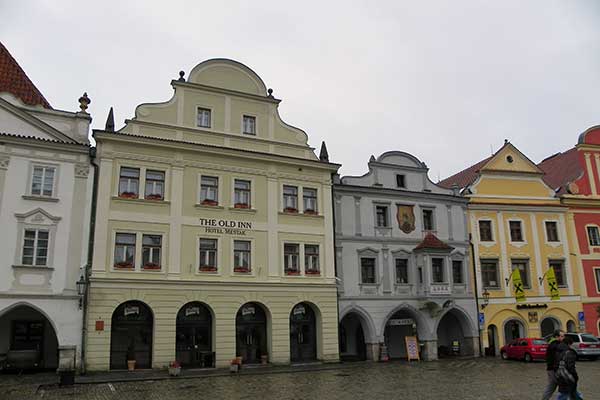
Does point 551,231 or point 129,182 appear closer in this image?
point 129,182

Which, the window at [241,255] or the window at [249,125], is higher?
the window at [249,125]

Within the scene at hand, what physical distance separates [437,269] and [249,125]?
13.4 metres

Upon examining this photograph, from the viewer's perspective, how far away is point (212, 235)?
83.4ft

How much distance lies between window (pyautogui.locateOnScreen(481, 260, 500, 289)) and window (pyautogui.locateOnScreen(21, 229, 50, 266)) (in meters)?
23.9

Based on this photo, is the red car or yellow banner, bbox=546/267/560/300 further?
yellow banner, bbox=546/267/560/300

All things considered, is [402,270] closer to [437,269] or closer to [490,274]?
[437,269]

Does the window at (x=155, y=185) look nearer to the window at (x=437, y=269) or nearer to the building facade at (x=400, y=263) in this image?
the building facade at (x=400, y=263)

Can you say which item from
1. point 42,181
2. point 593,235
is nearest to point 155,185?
point 42,181

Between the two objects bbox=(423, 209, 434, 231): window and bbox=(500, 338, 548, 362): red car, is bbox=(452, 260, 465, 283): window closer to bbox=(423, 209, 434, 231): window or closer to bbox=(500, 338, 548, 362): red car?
bbox=(423, 209, 434, 231): window

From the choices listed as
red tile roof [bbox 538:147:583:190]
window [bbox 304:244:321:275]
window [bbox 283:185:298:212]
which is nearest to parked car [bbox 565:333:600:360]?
red tile roof [bbox 538:147:583:190]

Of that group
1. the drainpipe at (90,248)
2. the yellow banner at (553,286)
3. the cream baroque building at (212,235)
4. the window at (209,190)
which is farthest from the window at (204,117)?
the yellow banner at (553,286)

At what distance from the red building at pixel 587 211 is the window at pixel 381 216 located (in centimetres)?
1326

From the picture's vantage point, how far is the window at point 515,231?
33750 mm

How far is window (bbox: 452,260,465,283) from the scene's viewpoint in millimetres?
31547
